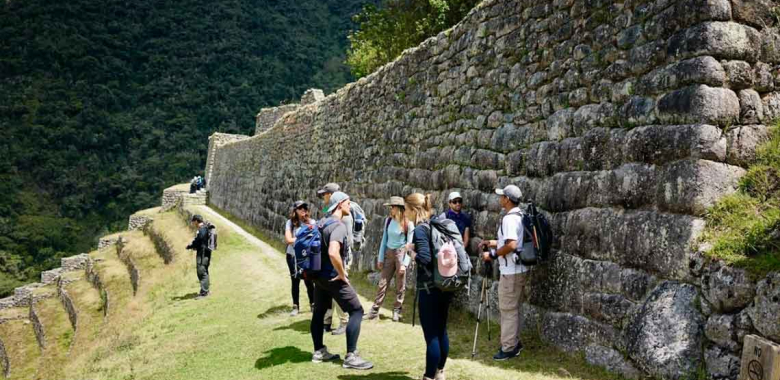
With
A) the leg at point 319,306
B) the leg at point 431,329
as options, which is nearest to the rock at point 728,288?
the leg at point 431,329

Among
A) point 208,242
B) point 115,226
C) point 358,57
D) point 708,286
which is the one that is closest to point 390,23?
point 358,57

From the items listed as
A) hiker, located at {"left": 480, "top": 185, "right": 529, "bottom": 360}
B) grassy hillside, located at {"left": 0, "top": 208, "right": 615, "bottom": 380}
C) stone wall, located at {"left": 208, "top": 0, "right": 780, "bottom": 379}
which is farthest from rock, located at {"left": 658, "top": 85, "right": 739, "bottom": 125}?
grassy hillside, located at {"left": 0, "top": 208, "right": 615, "bottom": 380}

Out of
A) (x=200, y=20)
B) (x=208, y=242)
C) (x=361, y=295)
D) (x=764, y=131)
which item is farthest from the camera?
(x=200, y=20)

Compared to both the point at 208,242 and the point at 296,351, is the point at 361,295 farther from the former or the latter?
the point at 208,242

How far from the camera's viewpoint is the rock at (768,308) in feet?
10.6

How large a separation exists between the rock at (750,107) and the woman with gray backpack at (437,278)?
7.96 ft

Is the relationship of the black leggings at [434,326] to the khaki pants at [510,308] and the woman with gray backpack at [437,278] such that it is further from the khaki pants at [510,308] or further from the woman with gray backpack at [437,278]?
the khaki pants at [510,308]

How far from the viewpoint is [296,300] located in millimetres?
8656

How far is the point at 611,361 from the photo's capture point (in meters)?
4.50

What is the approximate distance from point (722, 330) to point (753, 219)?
0.85 meters

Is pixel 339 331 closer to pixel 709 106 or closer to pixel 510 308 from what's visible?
pixel 510 308

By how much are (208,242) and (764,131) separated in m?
10.1

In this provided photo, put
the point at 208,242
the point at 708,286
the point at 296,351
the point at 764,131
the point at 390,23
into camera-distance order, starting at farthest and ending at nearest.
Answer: the point at 390,23, the point at 208,242, the point at 296,351, the point at 764,131, the point at 708,286

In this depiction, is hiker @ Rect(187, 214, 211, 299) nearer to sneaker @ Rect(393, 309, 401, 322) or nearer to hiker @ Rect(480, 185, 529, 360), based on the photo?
sneaker @ Rect(393, 309, 401, 322)
